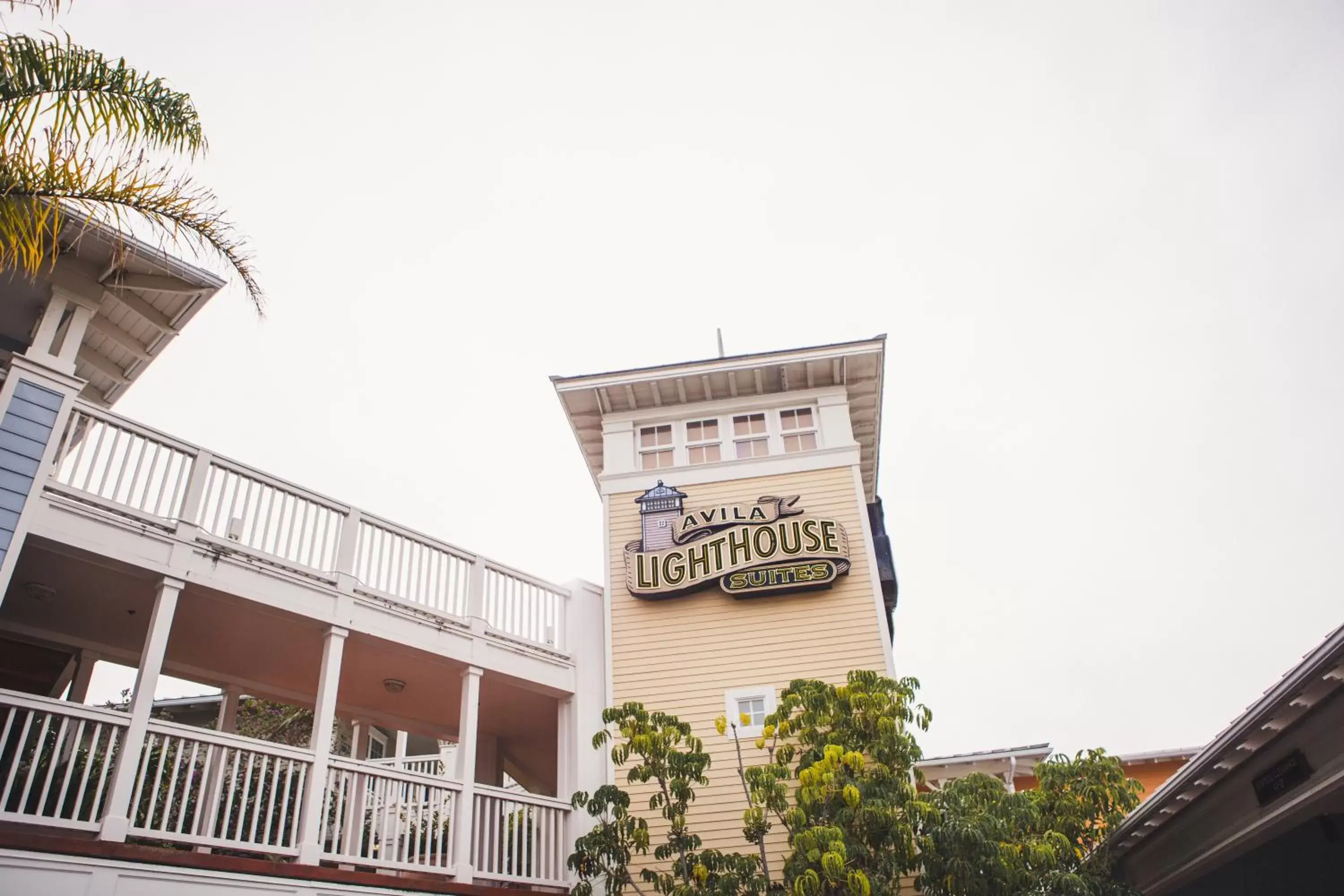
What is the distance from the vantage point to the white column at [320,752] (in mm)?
8523

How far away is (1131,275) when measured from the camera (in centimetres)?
2088

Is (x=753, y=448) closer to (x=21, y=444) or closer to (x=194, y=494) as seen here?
(x=194, y=494)

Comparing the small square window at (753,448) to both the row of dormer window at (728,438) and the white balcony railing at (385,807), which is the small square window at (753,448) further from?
the white balcony railing at (385,807)

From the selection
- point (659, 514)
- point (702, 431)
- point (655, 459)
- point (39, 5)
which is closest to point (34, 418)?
point (39, 5)

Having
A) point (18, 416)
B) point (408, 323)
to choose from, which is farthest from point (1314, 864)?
point (408, 323)

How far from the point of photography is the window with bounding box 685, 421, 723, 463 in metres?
14.2

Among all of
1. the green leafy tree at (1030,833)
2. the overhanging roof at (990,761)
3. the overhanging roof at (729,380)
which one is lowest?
the green leafy tree at (1030,833)

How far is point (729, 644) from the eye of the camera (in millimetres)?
12547

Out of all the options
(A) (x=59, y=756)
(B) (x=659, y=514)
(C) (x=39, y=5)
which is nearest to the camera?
(C) (x=39, y=5)

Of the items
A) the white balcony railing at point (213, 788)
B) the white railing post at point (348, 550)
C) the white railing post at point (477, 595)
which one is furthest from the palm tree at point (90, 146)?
the white railing post at point (477, 595)

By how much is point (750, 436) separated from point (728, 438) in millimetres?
355

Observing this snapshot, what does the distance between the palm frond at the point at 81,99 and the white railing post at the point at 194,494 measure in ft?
10.8

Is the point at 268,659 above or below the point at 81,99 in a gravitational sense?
below

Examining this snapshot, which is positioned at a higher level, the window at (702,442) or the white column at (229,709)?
the window at (702,442)
